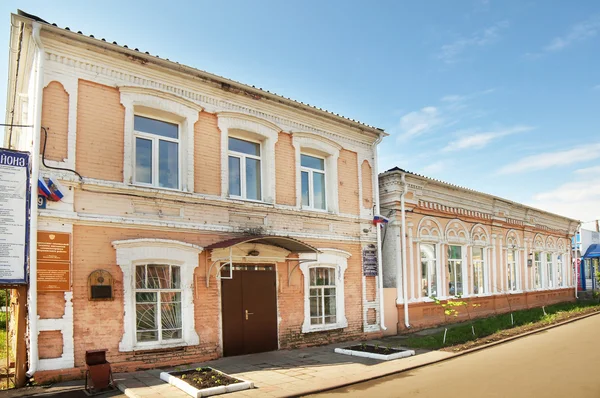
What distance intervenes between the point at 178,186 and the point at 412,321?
8930mm

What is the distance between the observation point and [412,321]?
608 inches

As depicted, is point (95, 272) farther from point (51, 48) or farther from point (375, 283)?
point (375, 283)

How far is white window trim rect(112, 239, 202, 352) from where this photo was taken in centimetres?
922

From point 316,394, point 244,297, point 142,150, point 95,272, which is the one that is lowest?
point 316,394

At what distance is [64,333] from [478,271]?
1589cm

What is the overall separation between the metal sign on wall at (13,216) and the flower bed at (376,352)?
22.8ft

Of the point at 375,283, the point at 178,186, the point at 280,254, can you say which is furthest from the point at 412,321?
the point at 178,186

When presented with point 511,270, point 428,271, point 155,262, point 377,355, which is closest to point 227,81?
point 155,262

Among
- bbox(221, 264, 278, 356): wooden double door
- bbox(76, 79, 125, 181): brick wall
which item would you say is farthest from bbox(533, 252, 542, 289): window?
bbox(76, 79, 125, 181): brick wall

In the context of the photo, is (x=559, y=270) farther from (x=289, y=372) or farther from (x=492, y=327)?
(x=289, y=372)

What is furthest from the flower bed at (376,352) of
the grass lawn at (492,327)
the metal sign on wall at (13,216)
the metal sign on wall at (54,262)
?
the metal sign on wall at (13,216)

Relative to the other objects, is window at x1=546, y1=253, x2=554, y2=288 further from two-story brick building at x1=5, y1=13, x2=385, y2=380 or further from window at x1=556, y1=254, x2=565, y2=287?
two-story brick building at x1=5, y1=13, x2=385, y2=380

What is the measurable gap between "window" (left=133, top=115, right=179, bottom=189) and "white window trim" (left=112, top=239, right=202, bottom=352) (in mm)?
1321

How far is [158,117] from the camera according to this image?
34.3 ft
